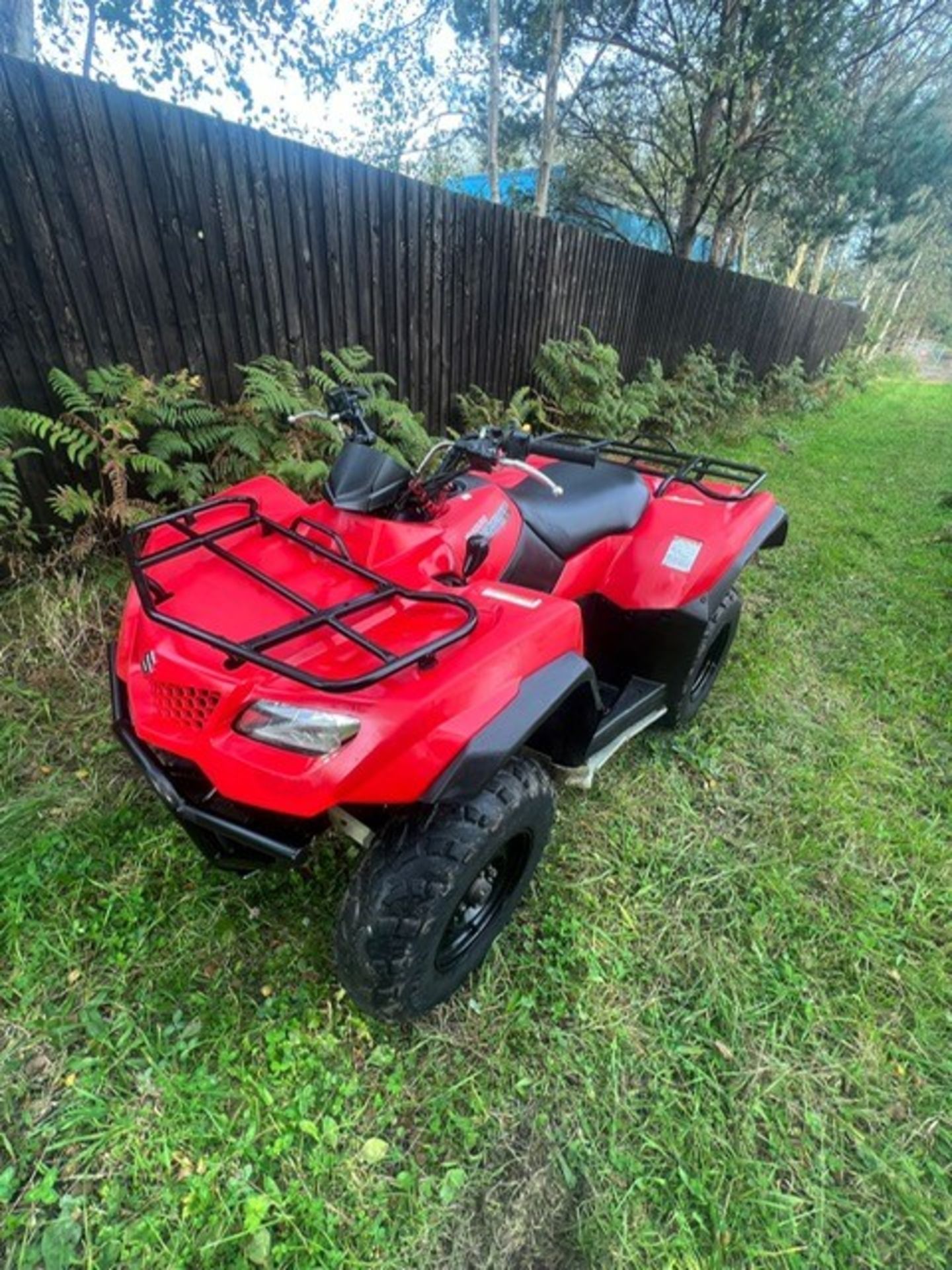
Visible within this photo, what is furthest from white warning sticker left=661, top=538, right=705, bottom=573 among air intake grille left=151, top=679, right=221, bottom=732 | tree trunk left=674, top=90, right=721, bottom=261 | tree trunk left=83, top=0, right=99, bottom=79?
tree trunk left=83, top=0, right=99, bottom=79

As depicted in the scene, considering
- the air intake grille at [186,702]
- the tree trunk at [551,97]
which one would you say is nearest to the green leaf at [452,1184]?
the air intake grille at [186,702]

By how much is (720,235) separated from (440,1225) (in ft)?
44.7

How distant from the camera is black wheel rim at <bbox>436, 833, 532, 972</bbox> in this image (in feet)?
5.74

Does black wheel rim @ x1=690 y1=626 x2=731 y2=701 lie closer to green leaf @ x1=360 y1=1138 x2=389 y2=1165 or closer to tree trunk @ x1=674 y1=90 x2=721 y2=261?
green leaf @ x1=360 y1=1138 x2=389 y2=1165

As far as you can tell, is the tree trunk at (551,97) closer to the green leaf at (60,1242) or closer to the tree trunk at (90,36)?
the tree trunk at (90,36)

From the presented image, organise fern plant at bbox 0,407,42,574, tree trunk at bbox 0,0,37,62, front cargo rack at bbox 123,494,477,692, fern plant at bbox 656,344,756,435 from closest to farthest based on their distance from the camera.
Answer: front cargo rack at bbox 123,494,477,692
fern plant at bbox 0,407,42,574
tree trunk at bbox 0,0,37,62
fern plant at bbox 656,344,756,435

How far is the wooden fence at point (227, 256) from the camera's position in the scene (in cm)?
277

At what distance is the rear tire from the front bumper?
167 cm

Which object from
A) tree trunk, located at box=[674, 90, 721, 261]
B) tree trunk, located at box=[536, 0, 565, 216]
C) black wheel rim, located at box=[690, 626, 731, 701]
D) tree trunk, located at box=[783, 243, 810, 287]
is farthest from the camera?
tree trunk, located at box=[783, 243, 810, 287]

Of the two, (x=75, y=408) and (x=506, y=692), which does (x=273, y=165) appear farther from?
(x=506, y=692)

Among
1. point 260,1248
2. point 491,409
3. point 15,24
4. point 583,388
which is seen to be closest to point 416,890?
point 260,1248

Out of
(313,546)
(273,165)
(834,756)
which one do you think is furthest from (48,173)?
(834,756)

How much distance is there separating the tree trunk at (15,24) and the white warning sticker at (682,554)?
22.6 feet

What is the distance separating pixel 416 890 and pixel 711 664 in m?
2.12
